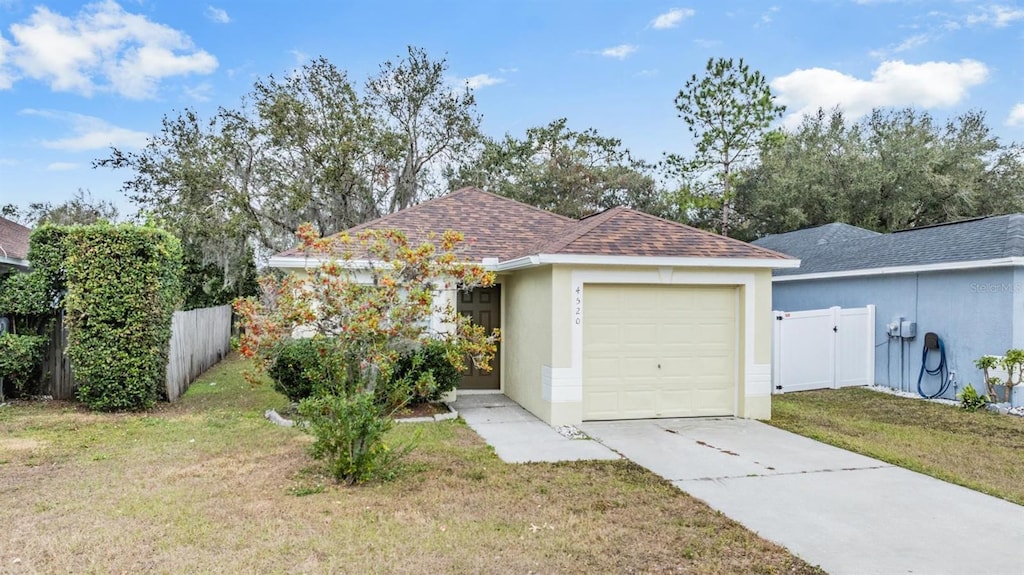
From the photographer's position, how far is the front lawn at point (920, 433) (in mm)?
6043

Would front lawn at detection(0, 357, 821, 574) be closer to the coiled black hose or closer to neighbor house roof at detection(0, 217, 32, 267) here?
neighbor house roof at detection(0, 217, 32, 267)

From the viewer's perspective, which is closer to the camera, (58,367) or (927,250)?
(58,367)

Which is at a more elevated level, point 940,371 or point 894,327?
point 894,327

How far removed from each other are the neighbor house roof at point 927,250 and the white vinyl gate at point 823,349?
4.03ft

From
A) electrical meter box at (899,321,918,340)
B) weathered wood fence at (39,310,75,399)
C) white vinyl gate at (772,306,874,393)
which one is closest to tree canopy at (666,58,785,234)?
white vinyl gate at (772,306,874,393)

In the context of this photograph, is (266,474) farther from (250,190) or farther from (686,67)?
(686,67)

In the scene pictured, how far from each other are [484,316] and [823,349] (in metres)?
6.60

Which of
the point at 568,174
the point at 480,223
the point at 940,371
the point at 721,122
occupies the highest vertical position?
the point at 721,122

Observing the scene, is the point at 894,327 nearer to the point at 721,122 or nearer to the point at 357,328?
the point at 357,328

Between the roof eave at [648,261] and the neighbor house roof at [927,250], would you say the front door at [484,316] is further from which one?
the neighbor house roof at [927,250]

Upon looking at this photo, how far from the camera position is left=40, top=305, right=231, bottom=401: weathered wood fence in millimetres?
9641

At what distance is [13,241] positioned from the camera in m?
A: 13.6

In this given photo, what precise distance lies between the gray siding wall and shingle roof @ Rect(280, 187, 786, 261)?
3735 millimetres

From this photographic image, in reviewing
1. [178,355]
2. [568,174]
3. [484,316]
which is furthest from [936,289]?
[568,174]
